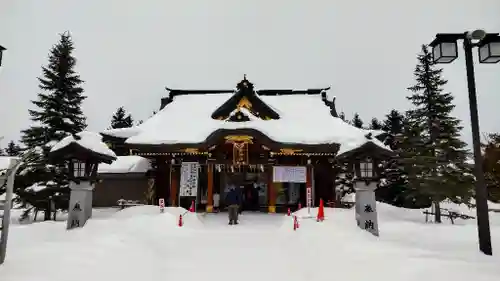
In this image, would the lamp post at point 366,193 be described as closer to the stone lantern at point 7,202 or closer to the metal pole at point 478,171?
the metal pole at point 478,171

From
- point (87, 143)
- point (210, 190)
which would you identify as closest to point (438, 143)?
point (210, 190)

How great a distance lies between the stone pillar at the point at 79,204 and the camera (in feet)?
37.8

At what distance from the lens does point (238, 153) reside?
18.0 m

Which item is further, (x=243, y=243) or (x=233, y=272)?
(x=243, y=243)

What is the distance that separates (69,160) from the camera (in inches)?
478

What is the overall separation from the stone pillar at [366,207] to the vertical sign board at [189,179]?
8.88 m

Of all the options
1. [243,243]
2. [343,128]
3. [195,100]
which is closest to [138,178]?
[195,100]

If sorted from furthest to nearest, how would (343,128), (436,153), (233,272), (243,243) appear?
(343,128) → (436,153) → (243,243) → (233,272)

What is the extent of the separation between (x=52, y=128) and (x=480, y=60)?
17.8m

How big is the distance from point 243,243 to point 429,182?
1100 cm

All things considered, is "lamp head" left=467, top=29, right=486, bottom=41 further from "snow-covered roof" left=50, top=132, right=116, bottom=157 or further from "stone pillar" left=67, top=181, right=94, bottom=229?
"stone pillar" left=67, top=181, right=94, bottom=229

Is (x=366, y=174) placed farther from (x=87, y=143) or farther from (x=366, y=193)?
(x=87, y=143)

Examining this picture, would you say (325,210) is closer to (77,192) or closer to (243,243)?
(243,243)

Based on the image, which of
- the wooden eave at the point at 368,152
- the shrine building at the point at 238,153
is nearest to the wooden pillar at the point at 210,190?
the shrine building at the point at 238,153
